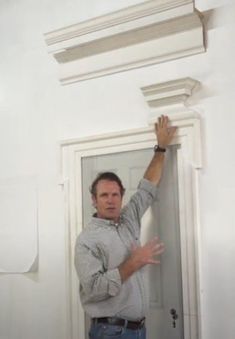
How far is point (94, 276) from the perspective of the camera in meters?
2.03

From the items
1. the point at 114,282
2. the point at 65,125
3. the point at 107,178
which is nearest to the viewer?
the point at 114,282

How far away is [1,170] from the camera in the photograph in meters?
2.88

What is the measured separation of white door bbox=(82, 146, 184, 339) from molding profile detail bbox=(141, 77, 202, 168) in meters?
0.10

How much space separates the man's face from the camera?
2.19 meters

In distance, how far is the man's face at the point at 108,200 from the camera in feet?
7.20

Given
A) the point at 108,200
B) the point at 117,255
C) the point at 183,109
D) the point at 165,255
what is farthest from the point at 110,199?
the point at 183,109

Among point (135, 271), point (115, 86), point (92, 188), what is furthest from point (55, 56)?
point (135, 271)

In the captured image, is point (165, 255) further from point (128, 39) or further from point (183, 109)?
point (128, 39)

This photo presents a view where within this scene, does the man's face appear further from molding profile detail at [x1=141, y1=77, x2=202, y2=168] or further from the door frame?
molding profile detail at [x1=141, y1=77, x2=202, y2=168]

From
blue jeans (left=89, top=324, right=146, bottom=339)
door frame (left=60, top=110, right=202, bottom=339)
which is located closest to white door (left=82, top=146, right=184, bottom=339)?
door frame (left=60, top=110, right=202, bottom=339)

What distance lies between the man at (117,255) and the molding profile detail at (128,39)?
1.13 feet

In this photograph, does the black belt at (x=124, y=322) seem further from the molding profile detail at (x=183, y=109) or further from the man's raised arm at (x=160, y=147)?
the molding profile detail at (x=183, y=109)

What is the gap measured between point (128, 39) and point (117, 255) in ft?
3.33

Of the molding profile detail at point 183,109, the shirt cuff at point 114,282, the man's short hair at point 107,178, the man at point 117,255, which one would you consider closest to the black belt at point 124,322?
the man at point 117,255
